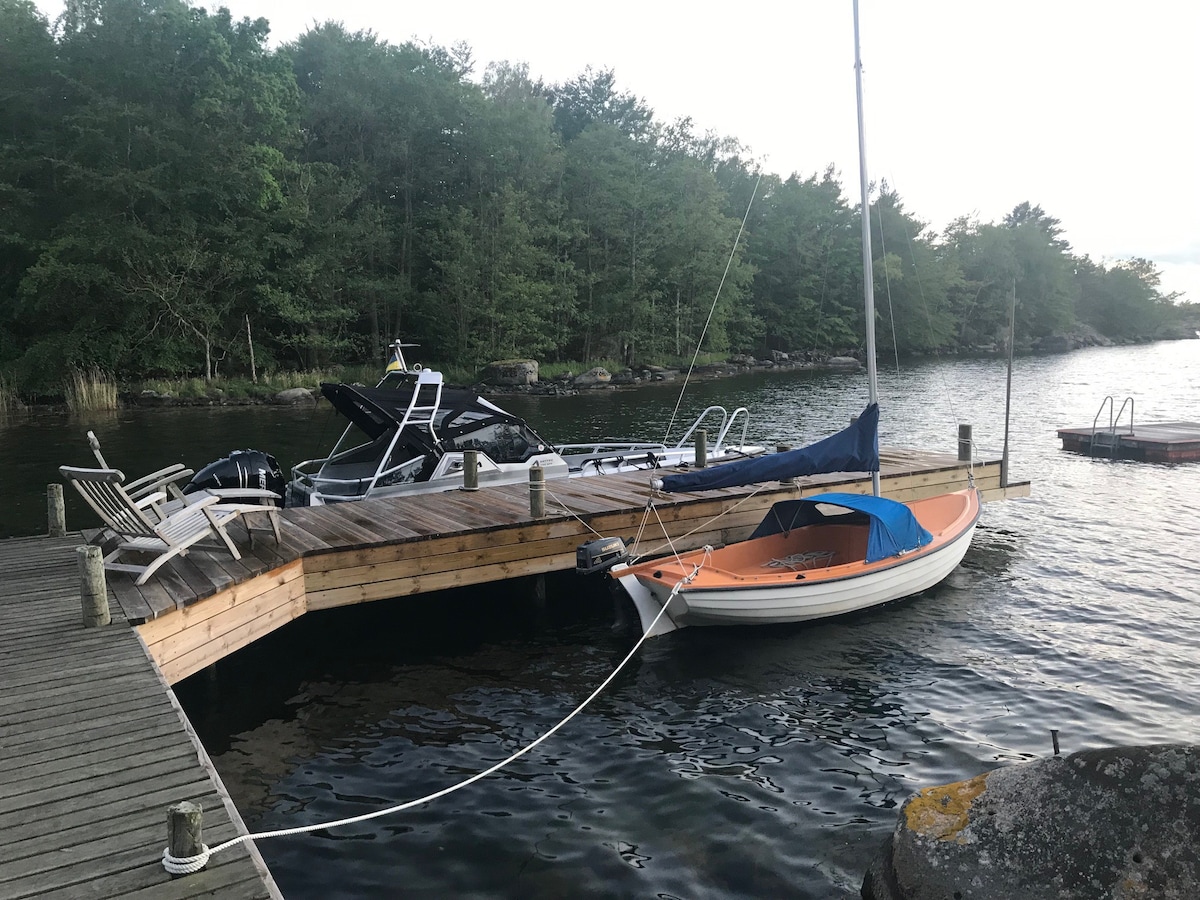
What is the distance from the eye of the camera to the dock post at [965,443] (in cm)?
1342

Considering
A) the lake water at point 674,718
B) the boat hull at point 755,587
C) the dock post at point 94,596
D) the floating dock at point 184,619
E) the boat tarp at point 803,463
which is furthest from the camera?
the boat tarp at point 803,463

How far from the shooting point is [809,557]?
10180 mm

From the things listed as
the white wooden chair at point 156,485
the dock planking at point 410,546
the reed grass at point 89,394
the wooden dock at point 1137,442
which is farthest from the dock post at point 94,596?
the reed grass at point 89,394

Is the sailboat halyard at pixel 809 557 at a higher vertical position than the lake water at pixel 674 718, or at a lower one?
higher

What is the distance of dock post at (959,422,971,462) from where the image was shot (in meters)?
13.4

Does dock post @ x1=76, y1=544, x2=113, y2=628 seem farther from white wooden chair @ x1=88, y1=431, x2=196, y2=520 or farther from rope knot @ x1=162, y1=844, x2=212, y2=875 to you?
rope knot @ x1=162, y1=844, x2=212, y2=875

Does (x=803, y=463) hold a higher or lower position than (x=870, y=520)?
higher

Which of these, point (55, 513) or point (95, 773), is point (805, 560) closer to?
point (95, 773)

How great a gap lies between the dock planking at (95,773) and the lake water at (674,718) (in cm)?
126

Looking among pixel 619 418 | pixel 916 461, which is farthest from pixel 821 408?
pixel 916 461

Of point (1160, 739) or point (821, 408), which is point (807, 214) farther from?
point (1160, 739)

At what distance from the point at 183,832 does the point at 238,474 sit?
7.90 meters

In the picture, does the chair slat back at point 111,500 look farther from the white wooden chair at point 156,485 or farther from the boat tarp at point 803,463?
the boat tarp at point 803,463

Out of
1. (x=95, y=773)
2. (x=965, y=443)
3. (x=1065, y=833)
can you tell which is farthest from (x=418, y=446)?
(x=1065, y=833)
